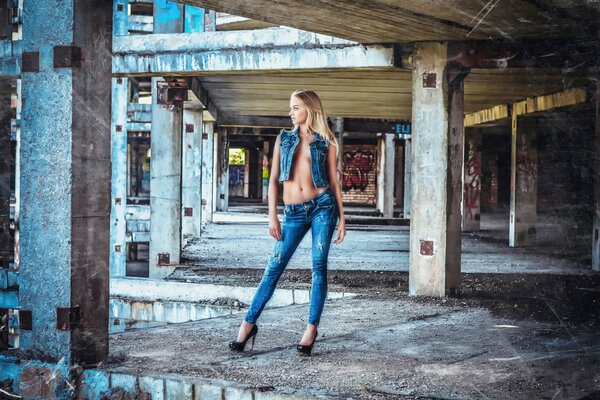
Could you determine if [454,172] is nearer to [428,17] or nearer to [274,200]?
[428,17]

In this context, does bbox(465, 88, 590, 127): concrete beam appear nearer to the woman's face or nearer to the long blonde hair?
the long blonde hair

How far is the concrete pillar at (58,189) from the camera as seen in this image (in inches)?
196

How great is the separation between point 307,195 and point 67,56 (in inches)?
76.1

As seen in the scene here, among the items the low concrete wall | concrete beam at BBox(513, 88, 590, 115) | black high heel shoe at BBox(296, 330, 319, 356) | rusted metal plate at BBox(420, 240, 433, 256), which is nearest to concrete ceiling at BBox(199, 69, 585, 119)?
concrete beam at BBox(513, 88, 590, 115)

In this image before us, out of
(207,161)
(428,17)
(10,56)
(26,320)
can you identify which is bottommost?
(26,320)

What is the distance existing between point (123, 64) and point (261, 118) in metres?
13.5

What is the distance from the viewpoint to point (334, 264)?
13180 mm

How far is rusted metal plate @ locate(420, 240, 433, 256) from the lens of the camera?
9227 mm

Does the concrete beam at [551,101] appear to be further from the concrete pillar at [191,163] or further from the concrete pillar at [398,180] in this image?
the concrete pillar at [398,180]

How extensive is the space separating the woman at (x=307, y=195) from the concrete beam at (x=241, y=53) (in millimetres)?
4073

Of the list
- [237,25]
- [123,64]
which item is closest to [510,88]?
[123,64]

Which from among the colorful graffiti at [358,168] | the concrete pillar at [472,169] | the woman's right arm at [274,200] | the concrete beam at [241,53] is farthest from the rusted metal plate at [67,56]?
the colorful graffiti at [358,168]

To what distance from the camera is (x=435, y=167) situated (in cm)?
916

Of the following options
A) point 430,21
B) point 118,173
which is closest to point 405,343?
point 430,21
